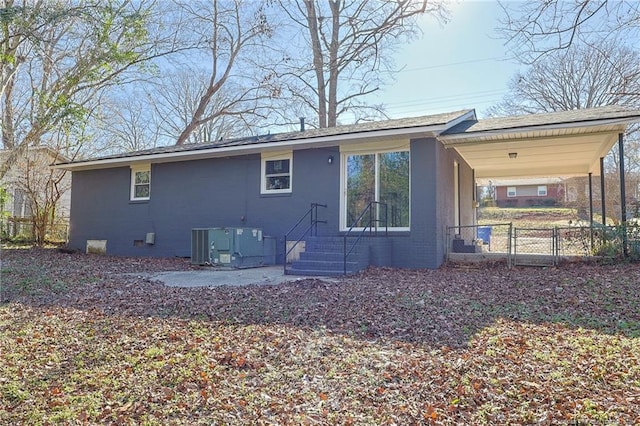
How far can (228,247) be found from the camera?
9.68 m

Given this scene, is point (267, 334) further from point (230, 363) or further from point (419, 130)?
point (419, 130)

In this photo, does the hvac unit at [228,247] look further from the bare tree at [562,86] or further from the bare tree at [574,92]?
the bare tree at [562,86]

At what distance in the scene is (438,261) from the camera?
9.20 metres

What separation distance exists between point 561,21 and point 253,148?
268 inches

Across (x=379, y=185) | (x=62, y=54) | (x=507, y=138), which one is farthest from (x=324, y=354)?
(x=62, y=54)

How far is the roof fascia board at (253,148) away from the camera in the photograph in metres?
8.94

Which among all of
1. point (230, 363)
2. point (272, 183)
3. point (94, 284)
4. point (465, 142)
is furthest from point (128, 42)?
point (230, 363)

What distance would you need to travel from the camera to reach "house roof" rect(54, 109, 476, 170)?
8984 mm

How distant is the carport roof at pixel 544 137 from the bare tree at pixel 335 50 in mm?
5789

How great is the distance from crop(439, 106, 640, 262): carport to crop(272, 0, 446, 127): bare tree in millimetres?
5809

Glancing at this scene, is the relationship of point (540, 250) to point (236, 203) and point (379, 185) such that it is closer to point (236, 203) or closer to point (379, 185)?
point (379, 185)

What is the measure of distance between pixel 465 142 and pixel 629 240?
358cm

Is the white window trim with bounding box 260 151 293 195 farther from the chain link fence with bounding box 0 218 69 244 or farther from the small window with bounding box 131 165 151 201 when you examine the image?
the chain link fence with bounding box 0 218 69 244

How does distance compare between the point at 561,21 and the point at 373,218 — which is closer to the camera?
the point at 561,21
